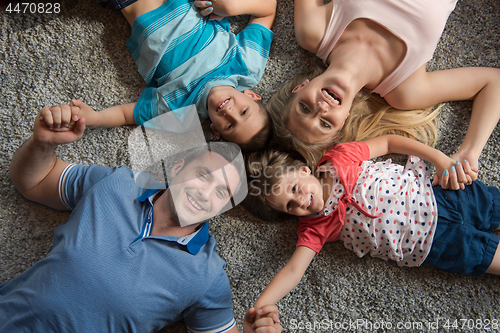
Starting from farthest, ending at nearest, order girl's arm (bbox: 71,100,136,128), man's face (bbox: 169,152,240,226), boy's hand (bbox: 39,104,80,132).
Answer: girl's arm (bbox: 71,100,136,128) → man's face (bbox: 169,152,240,226) → boy's hand (bbox: 39,104,80,132)

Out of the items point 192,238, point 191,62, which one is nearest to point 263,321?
point 192,238

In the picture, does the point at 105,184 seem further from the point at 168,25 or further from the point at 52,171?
the point at 168,25

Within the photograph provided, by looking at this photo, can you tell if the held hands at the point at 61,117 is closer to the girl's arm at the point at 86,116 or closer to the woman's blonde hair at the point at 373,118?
the girl's arm at the point at 86,116

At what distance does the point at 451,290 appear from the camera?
0.95 meters

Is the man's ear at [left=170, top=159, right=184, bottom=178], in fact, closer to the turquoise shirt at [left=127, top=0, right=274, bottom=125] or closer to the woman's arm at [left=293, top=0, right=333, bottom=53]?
the turquoise shirt at [left=127, top=0, right=274, bottom=125]

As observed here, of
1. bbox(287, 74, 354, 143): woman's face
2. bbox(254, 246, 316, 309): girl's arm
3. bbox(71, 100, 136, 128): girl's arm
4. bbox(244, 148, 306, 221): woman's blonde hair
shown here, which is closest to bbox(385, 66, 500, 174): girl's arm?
bbox(287, 74, 354, 143): woman's face

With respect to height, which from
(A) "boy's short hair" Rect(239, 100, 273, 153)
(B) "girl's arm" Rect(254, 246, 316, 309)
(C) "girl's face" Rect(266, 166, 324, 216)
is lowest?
(B) "girl's arm" Rect(254, 246, 316, 309)

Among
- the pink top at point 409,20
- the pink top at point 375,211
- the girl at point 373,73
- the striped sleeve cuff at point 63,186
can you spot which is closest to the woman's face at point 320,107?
the girl at point 373,73

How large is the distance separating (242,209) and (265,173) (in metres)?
0.17

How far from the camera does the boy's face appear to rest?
2.90 feet

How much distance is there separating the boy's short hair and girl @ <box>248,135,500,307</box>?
3 centimetres

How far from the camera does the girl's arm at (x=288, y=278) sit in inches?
33.5

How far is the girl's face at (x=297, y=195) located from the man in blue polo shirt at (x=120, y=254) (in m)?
0.12

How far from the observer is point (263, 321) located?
0.75 m
